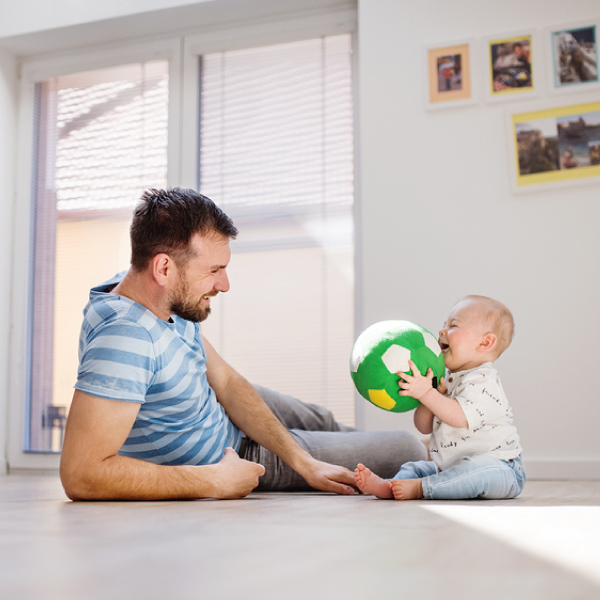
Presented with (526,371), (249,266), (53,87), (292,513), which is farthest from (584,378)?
(53,87)

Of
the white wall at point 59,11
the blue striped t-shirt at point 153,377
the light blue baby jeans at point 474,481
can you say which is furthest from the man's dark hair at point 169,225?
the white wall at point 59,11

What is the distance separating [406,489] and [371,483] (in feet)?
0.24

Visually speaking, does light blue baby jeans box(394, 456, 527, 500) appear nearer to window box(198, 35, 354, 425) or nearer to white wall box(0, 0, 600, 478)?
white wall box(0, 0, 600, 478)

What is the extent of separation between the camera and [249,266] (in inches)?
126

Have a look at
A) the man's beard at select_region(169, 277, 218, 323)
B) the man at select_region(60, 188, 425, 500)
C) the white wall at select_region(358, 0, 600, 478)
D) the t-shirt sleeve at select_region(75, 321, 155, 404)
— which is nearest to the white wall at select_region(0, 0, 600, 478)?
the white wall at select_region(358, 0, 600, 478)

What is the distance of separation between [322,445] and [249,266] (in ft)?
5.14

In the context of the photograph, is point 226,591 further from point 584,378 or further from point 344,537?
point 584,378

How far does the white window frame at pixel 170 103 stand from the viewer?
3.21 m

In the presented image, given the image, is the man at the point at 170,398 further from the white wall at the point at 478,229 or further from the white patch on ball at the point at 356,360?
the white wall at the point at 478,229

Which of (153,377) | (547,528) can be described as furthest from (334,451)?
(547,528)

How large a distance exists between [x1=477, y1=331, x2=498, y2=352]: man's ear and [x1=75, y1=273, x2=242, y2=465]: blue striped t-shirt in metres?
0.69

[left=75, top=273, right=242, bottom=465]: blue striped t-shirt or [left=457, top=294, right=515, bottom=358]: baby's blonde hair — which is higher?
[left=457, top=294, right=515, bottom=358]: baby's blonde hair

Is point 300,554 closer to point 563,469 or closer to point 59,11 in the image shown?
point 563,469

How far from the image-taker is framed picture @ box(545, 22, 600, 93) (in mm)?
2629
